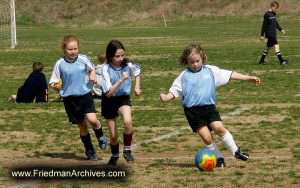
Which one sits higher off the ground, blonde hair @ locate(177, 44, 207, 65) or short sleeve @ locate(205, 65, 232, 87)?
blonde hair @ locate(177, 44, 207, 65)

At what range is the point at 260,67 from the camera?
83.5 feet

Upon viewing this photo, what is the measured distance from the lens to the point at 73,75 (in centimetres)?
1126

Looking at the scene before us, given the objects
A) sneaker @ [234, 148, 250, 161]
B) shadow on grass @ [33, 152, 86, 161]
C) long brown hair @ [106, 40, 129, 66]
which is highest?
long brown hair @ [106, 40, 129, 66]

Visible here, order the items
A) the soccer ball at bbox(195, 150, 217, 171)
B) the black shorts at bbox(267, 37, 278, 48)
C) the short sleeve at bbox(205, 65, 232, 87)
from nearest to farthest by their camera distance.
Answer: the soccer ball at bbox(195, 150, 217, 171), the short sleeve at bbox(205, 65, 232, 87), the black shorts at bbox(267, 37, 278, 48)

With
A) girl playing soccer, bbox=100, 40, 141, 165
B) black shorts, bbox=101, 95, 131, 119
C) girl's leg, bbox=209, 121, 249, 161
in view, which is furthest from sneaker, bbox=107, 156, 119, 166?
girl's leg, bbox=209, 121, 249, 161

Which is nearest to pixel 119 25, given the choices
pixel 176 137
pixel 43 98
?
pixel 43 98

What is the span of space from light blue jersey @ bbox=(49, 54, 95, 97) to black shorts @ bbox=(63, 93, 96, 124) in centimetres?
7

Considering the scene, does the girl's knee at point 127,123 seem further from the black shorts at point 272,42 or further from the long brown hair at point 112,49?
the black shorts at point 272,42

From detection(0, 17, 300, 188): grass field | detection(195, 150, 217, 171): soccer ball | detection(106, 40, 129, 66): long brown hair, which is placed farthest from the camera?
detection(106, 40, 129, 66): long brown hair

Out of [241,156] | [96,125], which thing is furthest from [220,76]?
[96,125]

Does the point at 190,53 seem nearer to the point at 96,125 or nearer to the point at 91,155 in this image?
the point at 96,125

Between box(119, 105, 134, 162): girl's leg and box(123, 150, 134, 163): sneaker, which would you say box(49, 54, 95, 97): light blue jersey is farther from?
box(123, 150, 134, 163): sneaker

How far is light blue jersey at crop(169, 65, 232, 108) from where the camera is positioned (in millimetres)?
10250

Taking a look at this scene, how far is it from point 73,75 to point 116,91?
833mm
